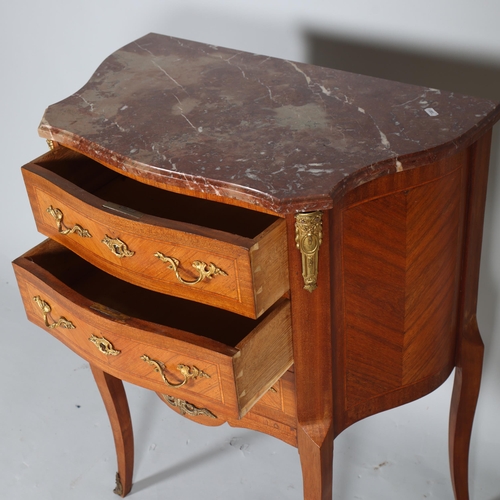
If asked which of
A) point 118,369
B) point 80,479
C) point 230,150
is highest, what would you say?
point 230,150

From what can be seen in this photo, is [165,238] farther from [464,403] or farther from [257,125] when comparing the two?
[464,403]

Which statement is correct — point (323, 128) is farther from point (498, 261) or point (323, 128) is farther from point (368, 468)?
point (368, 468)

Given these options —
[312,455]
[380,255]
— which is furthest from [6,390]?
[380,255]

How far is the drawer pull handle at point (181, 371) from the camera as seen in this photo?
1172mm

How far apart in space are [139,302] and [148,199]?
0.18 metres

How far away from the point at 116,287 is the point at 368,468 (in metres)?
0.70

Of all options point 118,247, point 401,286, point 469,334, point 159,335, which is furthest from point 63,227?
point 469,334

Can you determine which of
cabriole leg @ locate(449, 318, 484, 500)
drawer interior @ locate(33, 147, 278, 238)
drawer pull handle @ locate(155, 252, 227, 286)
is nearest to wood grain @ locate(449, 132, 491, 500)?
cabriole leg @ locate(449, 318, 484, 500)

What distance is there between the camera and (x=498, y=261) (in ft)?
5.27

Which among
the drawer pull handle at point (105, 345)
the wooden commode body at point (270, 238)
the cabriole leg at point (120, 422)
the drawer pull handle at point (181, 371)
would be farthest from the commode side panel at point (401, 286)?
the cabriole leg at point (120, 422)

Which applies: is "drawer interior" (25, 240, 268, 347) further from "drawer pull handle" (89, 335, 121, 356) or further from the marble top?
the marble top

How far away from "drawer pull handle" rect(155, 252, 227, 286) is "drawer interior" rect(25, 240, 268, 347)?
0.76 ft

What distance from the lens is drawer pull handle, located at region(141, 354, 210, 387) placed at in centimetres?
117

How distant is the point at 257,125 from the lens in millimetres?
1251
